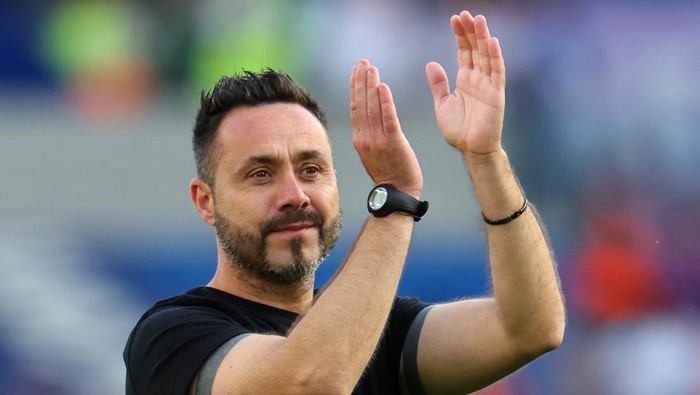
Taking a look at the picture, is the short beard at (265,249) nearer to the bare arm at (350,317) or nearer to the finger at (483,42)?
the bare arm at (350,317)

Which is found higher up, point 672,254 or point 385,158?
point 385,158

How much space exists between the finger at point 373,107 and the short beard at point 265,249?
1.14 feet

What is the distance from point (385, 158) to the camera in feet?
10.4

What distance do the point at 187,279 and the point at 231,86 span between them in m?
3.64

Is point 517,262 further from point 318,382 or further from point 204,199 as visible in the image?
point 204,199

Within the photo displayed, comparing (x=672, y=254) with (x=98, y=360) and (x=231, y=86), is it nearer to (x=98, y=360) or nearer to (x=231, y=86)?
(x=98, y=360)

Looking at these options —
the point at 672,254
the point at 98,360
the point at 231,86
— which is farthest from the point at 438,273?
A: the point at 231,86

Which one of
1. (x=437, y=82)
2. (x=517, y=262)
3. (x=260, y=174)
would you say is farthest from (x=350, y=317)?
(x=437, y=82)

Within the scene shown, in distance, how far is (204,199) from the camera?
3684mm

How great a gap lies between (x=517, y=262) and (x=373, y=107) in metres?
0.61

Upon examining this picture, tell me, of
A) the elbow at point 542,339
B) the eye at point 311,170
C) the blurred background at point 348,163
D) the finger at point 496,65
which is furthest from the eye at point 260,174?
the blurred background at point 348,163

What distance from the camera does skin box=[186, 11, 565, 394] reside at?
9.38 feet

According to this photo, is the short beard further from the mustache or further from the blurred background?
the blurred background

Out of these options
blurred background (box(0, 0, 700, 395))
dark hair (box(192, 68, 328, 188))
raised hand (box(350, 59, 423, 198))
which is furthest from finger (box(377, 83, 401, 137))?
blurred background (box(0, 0, 700, 395))
